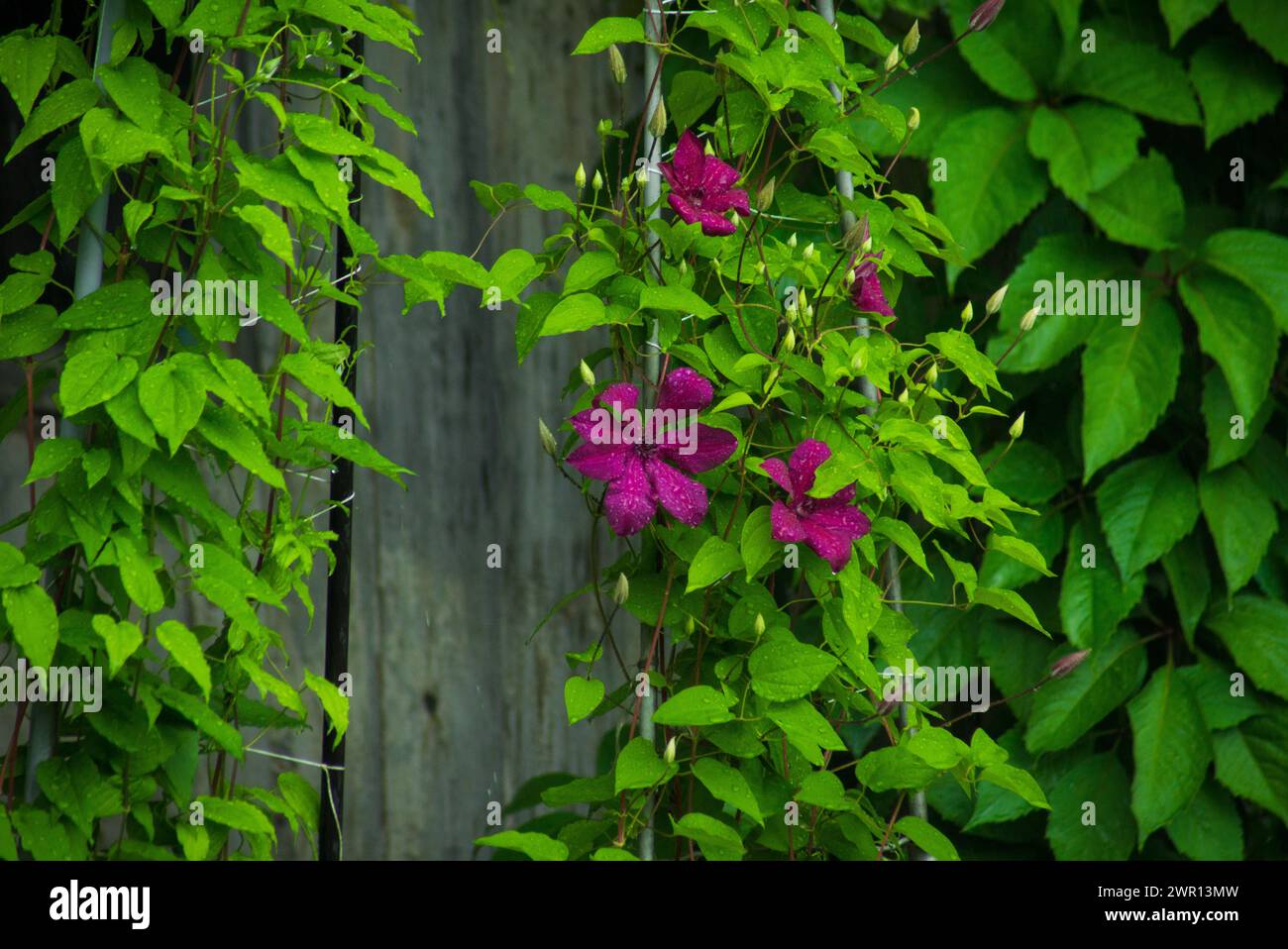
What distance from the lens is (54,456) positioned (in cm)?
99

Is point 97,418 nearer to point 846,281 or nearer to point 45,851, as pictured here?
point 45,851

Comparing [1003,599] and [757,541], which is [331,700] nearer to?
[757,541]

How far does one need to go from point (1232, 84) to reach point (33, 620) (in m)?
1.57

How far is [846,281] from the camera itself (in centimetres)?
115

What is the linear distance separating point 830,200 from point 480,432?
0.89 m

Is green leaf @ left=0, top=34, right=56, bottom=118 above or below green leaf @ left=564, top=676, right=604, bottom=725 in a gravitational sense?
above

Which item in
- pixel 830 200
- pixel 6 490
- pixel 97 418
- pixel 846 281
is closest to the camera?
pixel 97 418

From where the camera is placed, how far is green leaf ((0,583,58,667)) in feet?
3.12

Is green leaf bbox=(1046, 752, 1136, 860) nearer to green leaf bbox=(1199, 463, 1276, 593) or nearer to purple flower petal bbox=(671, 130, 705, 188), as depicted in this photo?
green leaf bbox=(1199, 463, 1276, 593)

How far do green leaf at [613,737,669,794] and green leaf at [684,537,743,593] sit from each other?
0.14 m

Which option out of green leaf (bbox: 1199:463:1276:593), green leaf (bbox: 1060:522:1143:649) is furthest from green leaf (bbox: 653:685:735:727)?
green leaf (bbox: 1199:463:1276:593)

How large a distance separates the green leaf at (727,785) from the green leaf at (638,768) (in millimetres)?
34

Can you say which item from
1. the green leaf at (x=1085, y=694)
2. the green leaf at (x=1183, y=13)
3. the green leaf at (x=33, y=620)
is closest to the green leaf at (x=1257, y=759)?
the green leaf at (x=1085, y=694)
